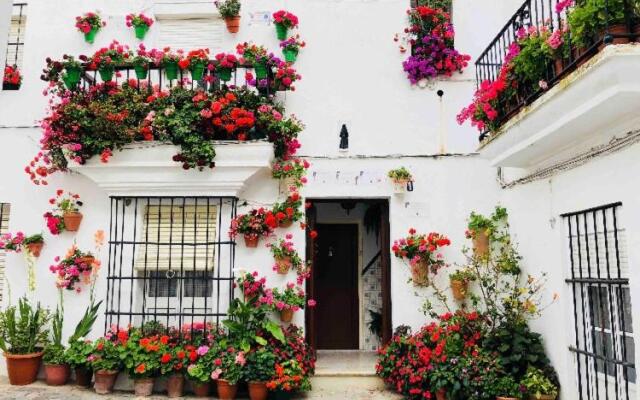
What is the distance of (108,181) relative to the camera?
682 cm

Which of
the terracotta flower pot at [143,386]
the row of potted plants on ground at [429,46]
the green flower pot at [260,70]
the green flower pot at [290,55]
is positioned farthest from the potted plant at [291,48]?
the terracotta flower pot at [143,386]

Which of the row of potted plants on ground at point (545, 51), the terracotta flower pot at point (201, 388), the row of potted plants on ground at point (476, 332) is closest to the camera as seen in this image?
the row of potted plants on ground at point (545, 51)

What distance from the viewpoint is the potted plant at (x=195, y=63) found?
6.65 m

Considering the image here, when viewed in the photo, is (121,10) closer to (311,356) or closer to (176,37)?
(176,37)

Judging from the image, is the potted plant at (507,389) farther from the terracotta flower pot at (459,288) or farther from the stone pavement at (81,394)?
the terracotta flower pot at (459,288)

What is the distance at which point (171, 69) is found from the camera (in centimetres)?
679

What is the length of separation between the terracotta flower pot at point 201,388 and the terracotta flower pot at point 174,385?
0.15m

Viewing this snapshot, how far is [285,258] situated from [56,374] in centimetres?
309

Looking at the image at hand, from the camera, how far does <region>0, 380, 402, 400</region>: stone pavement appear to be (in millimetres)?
6090

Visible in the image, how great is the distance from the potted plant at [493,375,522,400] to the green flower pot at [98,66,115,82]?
5.82 meters

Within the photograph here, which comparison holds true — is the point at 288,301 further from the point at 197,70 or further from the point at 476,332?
the point at 197,70

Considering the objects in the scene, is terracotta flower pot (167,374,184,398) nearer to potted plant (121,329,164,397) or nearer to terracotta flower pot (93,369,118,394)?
potted plant (121,329,164,397)

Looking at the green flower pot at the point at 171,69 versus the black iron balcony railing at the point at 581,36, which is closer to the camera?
the black iron balcony railing at the point at 581,36

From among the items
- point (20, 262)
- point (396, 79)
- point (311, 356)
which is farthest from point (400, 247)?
point (20, 262)
